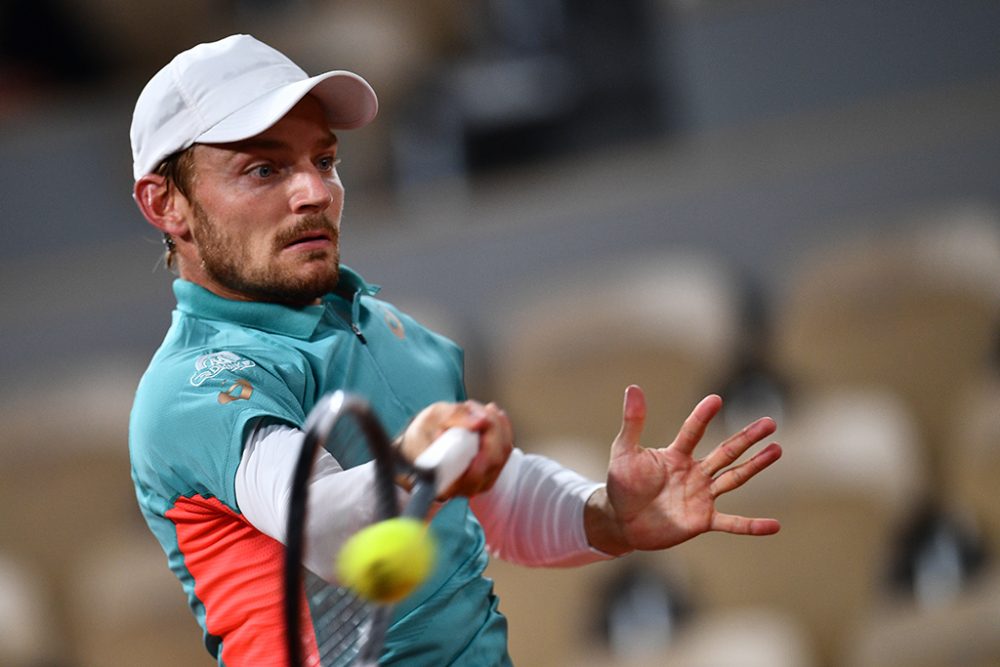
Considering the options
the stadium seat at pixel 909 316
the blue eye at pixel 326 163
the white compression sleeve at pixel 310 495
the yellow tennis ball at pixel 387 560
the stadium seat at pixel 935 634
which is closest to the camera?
the yellow tennis ball at pixel 387 560

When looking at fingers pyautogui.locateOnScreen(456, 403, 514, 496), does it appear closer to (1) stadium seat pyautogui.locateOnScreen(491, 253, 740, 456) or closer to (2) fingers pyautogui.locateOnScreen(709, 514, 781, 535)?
(2) fingers pyautogui.locateOnScreen(709, 514, 781, 535)

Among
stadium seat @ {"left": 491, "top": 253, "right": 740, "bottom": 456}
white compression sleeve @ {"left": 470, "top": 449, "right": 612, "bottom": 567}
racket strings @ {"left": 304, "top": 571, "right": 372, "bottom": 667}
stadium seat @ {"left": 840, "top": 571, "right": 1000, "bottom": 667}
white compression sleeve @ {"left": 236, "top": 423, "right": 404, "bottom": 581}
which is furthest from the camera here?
stadium seat @ {"left": 491, "top": 253, "right": 740, "bottom": 456}

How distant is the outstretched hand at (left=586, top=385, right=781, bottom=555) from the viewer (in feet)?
4.00

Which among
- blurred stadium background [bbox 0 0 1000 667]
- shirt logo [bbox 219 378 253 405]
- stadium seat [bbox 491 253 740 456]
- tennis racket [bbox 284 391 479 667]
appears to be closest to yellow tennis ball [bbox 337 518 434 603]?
tennis racket [bbox 284 391 479 667]

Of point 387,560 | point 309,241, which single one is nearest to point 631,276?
point 309,241

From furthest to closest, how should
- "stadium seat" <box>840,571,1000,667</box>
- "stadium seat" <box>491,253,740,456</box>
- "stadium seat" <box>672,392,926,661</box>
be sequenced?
"stadium seat" <box>491,253,740,456</box> < "stadium seat" <box>672,392,926,661</box> < "stadium seat" <box>840,571,1000,667</box>

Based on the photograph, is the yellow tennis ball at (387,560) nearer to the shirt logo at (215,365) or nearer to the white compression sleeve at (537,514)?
the shirt logo at (215,365)

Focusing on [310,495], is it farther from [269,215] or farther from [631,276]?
[631,276]

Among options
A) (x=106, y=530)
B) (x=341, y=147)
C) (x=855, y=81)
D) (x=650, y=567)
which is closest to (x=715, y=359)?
(x=650, y=567)

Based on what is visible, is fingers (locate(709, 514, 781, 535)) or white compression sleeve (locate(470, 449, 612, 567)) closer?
fingers (locate(709, 514, 781, 535))

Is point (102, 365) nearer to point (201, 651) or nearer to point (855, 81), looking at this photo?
point (201, 651)

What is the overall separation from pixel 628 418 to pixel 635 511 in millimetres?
92

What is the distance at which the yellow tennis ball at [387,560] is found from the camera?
2.91 feet

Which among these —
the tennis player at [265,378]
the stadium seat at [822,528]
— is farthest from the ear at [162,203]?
the stadium seat at [822,528]
